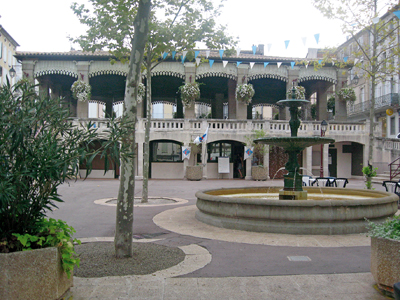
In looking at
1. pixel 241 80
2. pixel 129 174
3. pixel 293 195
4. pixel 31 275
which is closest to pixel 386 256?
pixel 129 174

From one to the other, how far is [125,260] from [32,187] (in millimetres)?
2009

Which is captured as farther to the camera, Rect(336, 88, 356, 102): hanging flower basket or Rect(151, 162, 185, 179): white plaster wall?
Rect(151, 162, 185, 179): white plaster wall

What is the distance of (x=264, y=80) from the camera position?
30.5 meters

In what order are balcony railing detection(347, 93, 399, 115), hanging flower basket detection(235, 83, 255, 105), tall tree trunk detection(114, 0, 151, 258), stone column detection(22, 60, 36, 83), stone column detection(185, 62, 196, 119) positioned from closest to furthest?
tall tree trunk detection(114, 0, 151, 258) < hanging flower basket detection(235, 83, 255, 105) < stone column detection(185, 62, 196, 119) < stone column detection(22, 60, 36, 83) < balcony railing detection(347, 93, 399, 115)

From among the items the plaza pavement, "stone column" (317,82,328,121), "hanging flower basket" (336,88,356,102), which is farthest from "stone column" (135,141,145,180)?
the plaza pavement

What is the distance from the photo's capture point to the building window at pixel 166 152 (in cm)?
2834

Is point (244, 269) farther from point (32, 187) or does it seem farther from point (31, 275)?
point (32, 187)

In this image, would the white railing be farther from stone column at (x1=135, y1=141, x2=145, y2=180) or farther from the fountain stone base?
the fountain stone base

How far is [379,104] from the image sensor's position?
35.7 metres

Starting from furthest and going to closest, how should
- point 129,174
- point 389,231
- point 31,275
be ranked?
point 129,174
point 389,231
point 31,275

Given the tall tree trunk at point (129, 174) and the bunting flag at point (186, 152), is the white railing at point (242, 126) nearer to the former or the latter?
the bunting flag at point (186, 152)

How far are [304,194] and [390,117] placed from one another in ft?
101

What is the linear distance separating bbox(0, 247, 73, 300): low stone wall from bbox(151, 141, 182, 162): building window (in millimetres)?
24612

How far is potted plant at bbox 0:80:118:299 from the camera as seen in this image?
341 cm
